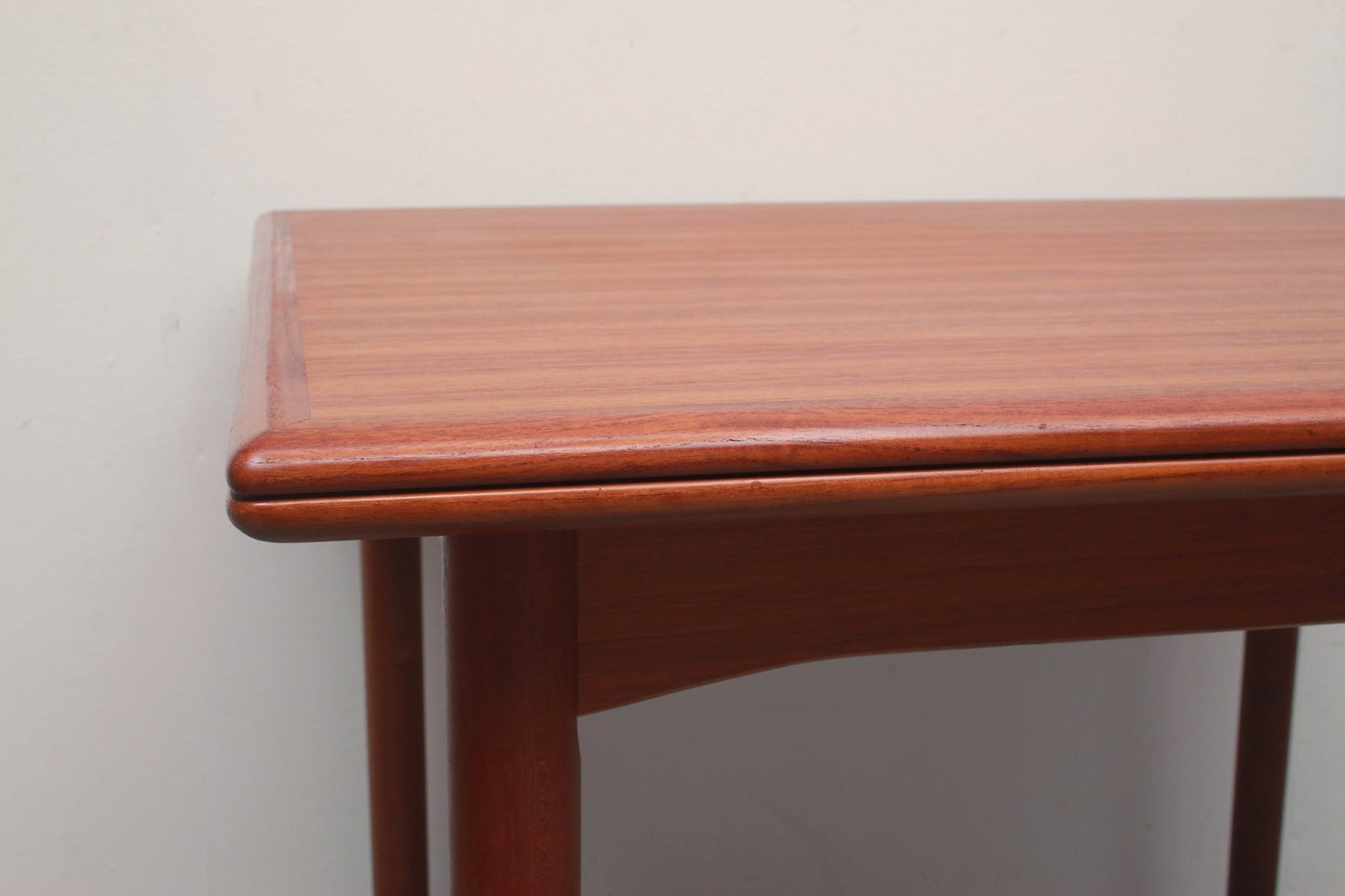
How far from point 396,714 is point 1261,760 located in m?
0.65

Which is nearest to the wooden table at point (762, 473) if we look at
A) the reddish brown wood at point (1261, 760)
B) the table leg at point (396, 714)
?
the table leg at point (396, 714)

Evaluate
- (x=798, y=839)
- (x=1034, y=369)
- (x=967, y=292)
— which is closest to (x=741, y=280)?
(x=967, y=292)

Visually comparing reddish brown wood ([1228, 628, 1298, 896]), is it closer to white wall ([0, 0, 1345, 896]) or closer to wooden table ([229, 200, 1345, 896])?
white wall ([0, 0, 1345, 896])

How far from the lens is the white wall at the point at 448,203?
0.87 m

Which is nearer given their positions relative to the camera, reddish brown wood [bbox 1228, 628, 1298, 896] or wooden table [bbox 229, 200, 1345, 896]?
wooden table [bbox 229, 200, 1345, 896]

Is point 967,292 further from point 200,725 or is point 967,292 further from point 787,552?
point 200,725

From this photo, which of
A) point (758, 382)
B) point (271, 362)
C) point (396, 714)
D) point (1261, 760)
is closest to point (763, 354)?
point (758, 382)

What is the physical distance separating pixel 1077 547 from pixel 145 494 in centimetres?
74

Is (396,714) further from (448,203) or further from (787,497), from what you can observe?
(787,497)

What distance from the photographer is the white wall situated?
0.87m

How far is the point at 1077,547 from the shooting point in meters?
0.38

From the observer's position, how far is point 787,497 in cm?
31

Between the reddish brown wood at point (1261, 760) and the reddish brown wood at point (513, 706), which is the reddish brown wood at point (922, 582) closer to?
the reddish brown wood at point (513, 706)

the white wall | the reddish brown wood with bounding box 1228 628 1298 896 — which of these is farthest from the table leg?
the reddish brown wood with bounding box 1228 628 1298 896
